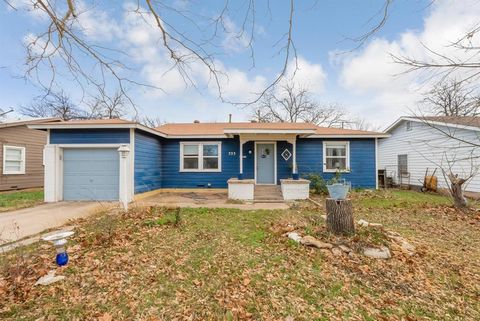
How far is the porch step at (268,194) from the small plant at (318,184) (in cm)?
165

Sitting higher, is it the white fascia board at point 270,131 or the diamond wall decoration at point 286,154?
the white fascia board at point 270,131

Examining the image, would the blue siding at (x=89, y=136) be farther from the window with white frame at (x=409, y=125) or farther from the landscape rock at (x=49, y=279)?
the window with white frame at (x=409, y=125)

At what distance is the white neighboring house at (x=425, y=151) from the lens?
33.9 feet

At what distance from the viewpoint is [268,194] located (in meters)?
9.95

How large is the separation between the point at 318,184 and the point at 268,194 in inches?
98.9

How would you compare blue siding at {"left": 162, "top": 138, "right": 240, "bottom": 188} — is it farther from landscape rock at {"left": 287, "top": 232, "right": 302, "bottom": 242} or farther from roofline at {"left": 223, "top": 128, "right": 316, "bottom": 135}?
landscape rock at {"left": 287, "top": 232, "right": 302, "bottom": 242}

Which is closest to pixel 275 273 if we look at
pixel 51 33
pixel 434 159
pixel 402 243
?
pixel 402 243

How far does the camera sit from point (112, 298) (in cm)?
271

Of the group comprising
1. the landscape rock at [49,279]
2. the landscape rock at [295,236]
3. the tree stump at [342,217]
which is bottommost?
the landscape rock at [49,279]

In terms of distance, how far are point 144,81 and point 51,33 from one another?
1095 millimetres

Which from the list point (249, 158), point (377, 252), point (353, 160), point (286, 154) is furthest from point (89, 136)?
point (353, 160)

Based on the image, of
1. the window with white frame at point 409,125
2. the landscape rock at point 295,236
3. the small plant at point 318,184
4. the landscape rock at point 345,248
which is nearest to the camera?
the landscape rock at point 345,248

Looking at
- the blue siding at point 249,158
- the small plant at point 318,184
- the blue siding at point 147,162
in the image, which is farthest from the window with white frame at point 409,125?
the blue siding at point 147,162

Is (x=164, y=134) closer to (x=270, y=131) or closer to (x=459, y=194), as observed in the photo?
(x=270, y=131)
